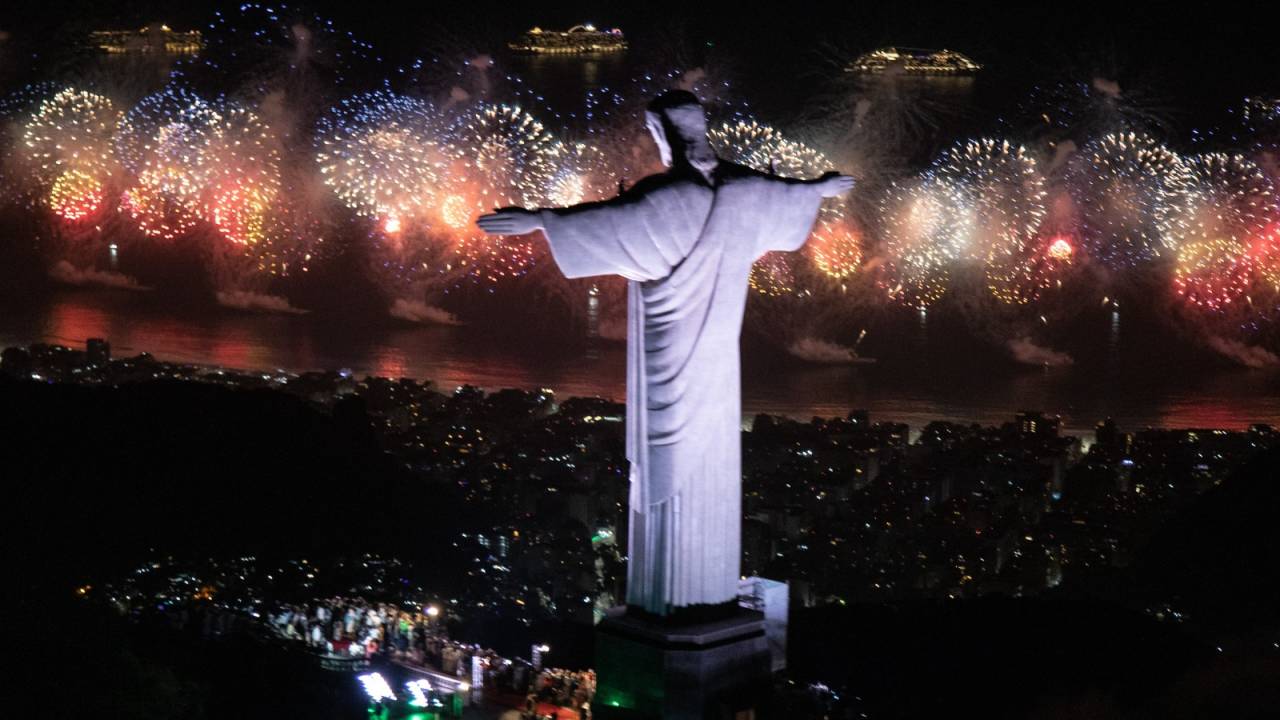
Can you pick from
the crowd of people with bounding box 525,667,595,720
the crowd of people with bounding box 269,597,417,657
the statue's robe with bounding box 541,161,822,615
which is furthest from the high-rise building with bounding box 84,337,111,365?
the statue's robe with bounding box 541,161,822,615

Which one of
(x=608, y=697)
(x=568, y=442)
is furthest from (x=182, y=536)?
(x=568, y=442)

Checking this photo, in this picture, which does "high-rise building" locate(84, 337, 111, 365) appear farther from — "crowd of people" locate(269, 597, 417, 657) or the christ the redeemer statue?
the christ the redeemer statue

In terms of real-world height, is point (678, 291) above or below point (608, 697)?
above

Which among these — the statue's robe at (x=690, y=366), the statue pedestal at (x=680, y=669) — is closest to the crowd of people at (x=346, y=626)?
the statue pedestal at (x=680, y=669)

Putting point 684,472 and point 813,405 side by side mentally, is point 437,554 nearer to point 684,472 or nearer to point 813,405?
point 684,472

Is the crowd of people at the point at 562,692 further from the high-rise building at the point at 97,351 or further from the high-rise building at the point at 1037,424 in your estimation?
the high-rise building at the point at 97,351
